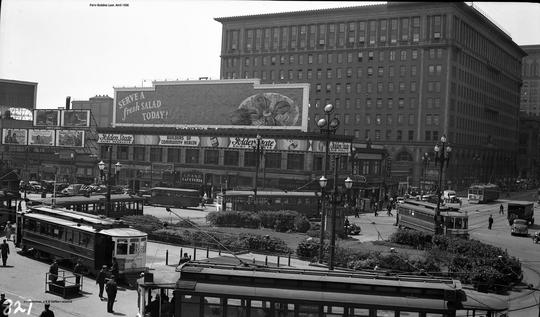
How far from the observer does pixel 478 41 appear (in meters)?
106

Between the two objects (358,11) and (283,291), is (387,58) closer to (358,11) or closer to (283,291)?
(358,11)

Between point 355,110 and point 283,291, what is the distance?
95.1 m

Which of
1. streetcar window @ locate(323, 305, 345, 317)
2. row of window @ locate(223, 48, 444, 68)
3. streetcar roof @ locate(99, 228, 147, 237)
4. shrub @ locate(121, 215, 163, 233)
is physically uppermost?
row of window @ locate(223, 48, 444, 68)

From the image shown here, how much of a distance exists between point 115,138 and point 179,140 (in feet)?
37.1

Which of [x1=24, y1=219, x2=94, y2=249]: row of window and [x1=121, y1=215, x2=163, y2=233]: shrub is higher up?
[x1=24, y1=219, x2=94, y2=249]: row of window

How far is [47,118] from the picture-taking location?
88938 mm

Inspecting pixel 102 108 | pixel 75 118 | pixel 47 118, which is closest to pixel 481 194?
pixel 75 118

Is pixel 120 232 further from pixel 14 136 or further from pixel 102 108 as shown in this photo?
pixel 102 108

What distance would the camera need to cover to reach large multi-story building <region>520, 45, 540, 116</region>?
153475 millimetres

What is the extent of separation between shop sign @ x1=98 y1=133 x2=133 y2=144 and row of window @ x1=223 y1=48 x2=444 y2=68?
44329 millimetres

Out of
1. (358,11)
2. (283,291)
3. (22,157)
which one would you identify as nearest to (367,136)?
(358,11)

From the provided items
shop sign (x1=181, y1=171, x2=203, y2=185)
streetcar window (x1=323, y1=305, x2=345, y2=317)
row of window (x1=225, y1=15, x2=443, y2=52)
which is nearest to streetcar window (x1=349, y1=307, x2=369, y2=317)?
streetcar window (x1=323, y1=305, x2=345, y2=317)

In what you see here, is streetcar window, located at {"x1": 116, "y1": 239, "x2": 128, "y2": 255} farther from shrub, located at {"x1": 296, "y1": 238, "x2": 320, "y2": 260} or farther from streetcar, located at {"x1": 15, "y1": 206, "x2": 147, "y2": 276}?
shrub, located at {"x1": 296, "y1": 238, "x2": 320, "y2": 260}

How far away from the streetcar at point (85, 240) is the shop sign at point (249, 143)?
132 feet
